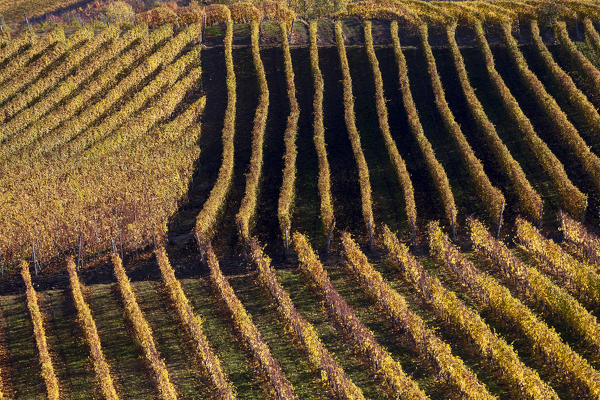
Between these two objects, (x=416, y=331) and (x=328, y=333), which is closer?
(x=416, y=331)

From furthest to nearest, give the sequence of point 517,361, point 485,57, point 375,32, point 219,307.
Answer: point 375,32
point 485,57
point 219,307
point 517,361

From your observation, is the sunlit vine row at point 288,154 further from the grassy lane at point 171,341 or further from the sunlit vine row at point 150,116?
the grassy lane at point 171,341

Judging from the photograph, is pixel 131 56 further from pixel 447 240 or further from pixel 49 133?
pixel 447 240

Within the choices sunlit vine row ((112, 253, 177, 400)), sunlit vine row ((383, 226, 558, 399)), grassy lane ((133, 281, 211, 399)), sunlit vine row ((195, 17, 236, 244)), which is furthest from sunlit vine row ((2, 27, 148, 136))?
Result: sunlit vine row ((383, 226, 558, 399))

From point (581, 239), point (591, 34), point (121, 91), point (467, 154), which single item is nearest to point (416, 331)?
point (581, 239)

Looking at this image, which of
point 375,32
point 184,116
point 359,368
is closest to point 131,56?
point 184,116

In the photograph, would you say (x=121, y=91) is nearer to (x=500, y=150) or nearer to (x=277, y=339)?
(x=500, y=150)

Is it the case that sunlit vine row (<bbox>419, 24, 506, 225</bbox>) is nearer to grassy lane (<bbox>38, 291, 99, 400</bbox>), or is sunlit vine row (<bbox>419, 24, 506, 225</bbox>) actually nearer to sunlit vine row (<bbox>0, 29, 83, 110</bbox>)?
grassy lane (<bbox>38, 291, 99, 400</bbox>)
